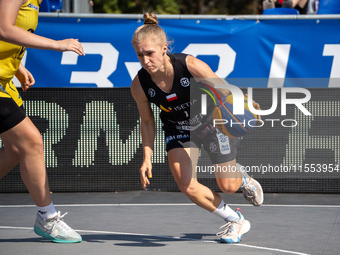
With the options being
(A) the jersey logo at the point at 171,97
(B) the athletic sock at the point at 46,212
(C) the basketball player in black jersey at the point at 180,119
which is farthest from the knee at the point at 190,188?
(B) the athletic sock at the point at 46,212

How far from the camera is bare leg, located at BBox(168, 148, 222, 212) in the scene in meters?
4.12

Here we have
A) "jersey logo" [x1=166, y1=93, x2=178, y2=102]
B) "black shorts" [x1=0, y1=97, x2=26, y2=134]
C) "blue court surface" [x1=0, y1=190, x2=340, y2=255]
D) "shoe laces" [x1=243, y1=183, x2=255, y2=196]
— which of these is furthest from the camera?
"shoe laces" [x1=243, y1=183, x2=255, y2=196]

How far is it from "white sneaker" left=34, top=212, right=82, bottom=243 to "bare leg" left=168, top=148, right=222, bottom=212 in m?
1.01

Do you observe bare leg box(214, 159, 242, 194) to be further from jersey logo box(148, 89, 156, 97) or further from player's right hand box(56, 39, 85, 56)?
player's right hand box(56, 39, 85, 56)

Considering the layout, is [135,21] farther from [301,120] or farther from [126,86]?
[301,120]

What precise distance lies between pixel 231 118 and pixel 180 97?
458 millimetres

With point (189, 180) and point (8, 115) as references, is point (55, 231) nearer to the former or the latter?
point (8, 115)

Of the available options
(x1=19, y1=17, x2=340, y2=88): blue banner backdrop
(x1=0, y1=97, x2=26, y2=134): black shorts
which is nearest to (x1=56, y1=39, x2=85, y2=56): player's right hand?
(x1=0, y1=97, x2=26, y2=134): black shorts

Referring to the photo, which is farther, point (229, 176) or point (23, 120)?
point (229, 176)

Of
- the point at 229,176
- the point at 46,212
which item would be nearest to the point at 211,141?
the point at 229,176

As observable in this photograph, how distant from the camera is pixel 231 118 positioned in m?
4.15

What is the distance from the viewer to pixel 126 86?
711 cm

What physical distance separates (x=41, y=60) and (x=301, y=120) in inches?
148

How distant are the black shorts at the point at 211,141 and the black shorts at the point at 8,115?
128 cm
